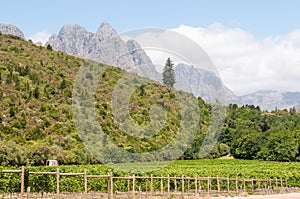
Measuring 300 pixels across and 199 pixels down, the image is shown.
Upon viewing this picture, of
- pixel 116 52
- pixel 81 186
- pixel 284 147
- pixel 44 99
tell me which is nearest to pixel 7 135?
pixel 44 99

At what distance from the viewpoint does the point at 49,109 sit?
7556 cm

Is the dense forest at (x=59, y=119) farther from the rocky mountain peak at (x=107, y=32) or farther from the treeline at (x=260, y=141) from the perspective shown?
the rocky mountain peak at (x=107, y=32)

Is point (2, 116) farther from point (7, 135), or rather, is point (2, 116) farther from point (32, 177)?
point (32, 177)

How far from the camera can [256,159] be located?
8750cm

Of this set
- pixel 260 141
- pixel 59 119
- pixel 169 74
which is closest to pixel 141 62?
pixel 169 74

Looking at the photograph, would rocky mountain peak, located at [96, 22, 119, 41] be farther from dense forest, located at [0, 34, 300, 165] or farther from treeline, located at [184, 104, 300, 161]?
treeline, located at [184, 104, 300, 161]

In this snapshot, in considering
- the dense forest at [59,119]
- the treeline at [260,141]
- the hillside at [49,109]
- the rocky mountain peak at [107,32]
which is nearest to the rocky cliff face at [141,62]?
the rocky mountain peak at [107,32]

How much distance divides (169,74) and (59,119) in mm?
46113

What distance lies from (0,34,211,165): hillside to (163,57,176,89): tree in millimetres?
1247

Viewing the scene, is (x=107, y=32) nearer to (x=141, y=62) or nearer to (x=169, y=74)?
(x=169, y=74)

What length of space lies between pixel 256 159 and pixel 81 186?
5836 centimetres

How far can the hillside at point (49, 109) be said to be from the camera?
3567 cm

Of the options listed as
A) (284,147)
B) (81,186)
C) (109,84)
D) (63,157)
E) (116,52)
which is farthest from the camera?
(284,147)

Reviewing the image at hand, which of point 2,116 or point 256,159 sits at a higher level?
point 2,116
